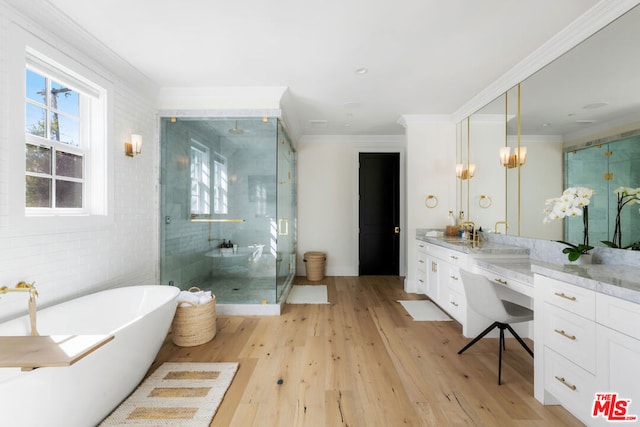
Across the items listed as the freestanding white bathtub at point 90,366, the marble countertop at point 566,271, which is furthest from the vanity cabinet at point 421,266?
the freestanding white bathtub at point 90,366

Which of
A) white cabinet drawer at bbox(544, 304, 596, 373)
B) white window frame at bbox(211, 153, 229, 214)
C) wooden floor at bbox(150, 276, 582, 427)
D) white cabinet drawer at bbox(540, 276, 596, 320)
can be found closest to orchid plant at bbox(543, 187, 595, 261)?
white cabinet drawer at bbox(540, 276, 596, 320)

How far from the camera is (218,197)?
3537mm

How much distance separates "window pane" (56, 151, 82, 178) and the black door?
161 inches

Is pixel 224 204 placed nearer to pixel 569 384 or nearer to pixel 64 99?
pixel 64 99

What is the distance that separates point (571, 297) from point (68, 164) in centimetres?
377

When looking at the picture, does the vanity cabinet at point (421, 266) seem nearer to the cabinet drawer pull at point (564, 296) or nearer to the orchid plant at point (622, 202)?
the orchid plant at point (622, 202)

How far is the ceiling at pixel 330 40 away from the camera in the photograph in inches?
77.4

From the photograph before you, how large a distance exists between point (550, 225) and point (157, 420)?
3284 mm

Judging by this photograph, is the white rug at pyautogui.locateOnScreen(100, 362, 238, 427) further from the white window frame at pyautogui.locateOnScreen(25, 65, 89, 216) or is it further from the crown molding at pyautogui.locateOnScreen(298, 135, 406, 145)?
the crown molding at pyautogui.locateOnScreen(298, 135, 406, 145)

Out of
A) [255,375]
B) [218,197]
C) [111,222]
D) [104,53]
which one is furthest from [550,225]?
[104,53]

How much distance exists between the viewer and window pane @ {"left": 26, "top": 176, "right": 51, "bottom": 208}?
2055mm

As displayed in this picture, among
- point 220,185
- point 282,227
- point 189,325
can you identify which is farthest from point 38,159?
point 282,227

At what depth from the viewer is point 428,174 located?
4.28m

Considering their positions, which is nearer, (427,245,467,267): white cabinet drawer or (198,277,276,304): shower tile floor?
(427,245,467,267): white cabinet drawer
